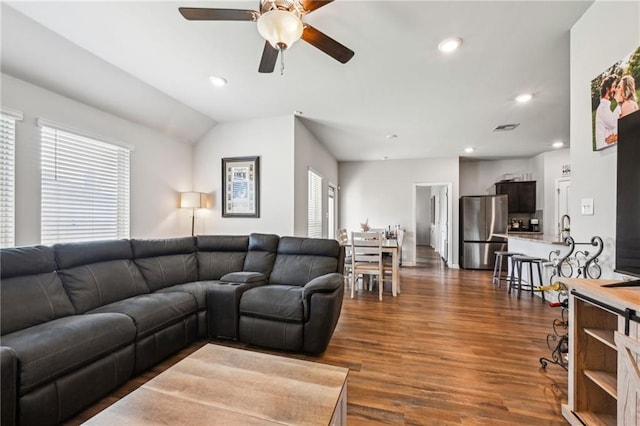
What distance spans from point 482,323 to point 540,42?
2.85 m

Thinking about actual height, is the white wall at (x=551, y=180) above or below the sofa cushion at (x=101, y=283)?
above

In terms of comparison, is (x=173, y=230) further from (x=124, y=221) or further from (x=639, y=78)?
(x=639, y=78)

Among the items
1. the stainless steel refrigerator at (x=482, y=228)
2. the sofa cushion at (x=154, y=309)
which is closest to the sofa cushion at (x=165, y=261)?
the sofa cushion at (x=154, y=309)

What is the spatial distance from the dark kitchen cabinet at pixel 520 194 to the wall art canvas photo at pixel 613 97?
17.7ft

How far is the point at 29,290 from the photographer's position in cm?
194

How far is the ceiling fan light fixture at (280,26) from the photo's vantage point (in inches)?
56.9

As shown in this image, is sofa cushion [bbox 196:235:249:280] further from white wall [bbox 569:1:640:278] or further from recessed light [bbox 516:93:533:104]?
recessed light [bbox 516:93:533:104]

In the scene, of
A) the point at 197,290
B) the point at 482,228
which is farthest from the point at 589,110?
the point at 482,228

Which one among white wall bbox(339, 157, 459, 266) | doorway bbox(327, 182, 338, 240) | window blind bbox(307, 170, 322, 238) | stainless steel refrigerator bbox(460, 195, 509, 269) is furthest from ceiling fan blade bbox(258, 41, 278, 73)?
stainless steel refrigerator bbox(460, 195, 509, 269)

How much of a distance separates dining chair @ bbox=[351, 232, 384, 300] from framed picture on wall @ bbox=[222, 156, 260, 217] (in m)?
1.61

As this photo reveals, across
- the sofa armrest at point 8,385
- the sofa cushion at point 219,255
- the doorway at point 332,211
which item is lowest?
the sofa armrest at point 8,385

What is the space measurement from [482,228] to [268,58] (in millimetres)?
6260

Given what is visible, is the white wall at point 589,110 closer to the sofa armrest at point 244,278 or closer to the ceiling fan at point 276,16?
the ceiling fan at point 276,16

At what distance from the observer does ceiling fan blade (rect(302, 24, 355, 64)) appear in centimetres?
169
